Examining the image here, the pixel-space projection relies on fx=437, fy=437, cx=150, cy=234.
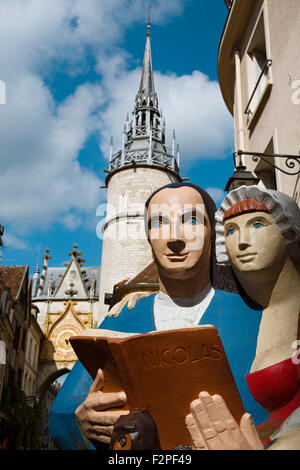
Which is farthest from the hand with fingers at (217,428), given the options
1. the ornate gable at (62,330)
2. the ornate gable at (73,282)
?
the ornate gable at (73,282)

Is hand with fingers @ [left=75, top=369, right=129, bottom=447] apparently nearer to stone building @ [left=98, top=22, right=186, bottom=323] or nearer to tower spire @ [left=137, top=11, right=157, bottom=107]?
stone building @ [left=98, top=22, right=186, bottom=323]

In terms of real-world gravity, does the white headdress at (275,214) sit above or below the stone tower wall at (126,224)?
below

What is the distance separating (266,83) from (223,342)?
179 inches

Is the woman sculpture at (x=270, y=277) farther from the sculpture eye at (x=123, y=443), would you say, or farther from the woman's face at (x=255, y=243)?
the sculpture eye at (x=123, y=443)

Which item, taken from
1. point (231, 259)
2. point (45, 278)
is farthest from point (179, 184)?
point (45, 278)

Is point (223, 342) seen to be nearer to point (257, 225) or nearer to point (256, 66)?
point (257, 225)

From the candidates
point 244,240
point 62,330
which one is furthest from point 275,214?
point 62,330

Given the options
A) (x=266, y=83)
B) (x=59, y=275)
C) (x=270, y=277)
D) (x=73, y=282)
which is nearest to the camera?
(x=270, y=277)

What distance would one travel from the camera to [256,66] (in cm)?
682

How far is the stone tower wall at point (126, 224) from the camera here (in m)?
21.2

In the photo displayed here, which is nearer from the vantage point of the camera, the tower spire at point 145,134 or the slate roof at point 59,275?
the tower spire at point 145,134

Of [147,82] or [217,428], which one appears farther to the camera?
[147,82]

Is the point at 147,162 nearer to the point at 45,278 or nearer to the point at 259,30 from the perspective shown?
the point at 45,278

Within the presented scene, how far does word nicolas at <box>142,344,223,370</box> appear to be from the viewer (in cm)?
217
